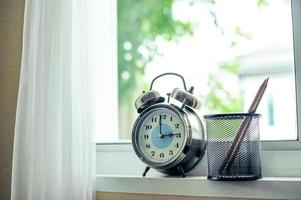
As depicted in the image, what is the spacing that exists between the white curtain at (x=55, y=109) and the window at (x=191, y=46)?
27 cm

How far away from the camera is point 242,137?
125cm

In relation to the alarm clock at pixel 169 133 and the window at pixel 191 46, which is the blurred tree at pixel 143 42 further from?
the alarm clock at pixel 169 133

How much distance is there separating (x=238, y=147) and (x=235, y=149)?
10mm

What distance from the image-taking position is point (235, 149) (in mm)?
1253

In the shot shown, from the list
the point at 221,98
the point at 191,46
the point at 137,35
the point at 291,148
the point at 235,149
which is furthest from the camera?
the point at 221,98

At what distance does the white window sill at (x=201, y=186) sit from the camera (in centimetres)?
119

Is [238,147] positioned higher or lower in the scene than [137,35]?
lower

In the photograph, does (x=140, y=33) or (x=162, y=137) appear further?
(x=140, y=33)

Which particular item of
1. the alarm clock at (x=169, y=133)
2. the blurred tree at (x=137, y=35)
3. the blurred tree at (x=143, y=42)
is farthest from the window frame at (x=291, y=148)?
the blurred tree at (x=137, y=35)

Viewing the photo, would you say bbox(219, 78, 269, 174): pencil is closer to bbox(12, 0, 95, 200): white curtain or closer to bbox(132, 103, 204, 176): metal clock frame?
bbox(132, 103, 204, 176): metal clock frame

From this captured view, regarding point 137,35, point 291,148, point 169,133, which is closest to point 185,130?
point 169,133

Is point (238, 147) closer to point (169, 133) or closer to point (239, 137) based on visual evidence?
point (239, 137)

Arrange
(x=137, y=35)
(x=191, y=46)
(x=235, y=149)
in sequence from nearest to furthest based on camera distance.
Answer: (x=235, y=149) < (x=191, y=46) < (x=137, y=35)

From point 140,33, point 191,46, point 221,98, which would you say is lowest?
point 221,98
